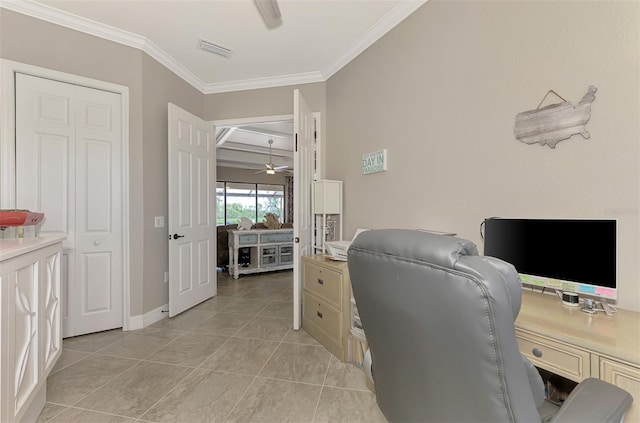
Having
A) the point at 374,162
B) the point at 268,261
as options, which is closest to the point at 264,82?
the point at 374,162

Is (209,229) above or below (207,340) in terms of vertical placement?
above

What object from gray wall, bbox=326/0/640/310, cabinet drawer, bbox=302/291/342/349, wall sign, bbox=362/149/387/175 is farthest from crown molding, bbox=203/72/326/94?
cabinet drawer, bbox=302/291/342/349

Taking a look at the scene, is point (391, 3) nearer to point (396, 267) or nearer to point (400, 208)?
point (400, 208)

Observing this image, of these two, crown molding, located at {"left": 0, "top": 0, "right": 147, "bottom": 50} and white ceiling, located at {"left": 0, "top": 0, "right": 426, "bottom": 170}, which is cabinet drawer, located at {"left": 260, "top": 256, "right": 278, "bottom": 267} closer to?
white ceiling, located at {"left": 0, "top": 0, "right": 426, "bottom": 170}

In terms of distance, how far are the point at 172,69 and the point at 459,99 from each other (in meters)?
3.07

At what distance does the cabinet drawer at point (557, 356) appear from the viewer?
0.93m

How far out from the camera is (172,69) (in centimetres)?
319

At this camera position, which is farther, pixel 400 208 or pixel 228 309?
pixel 228 309

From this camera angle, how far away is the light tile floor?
5.30 ft

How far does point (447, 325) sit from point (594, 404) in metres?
0.48

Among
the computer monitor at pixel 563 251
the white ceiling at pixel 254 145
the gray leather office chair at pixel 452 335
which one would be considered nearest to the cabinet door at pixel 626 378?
the gray leather office chair at pixel 452 335

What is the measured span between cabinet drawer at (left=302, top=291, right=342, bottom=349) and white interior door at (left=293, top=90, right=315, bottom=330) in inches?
3.4

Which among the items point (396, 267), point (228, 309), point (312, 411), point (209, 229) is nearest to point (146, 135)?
point (209, 229)

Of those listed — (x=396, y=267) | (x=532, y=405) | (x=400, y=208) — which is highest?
(x=400, y=208)
